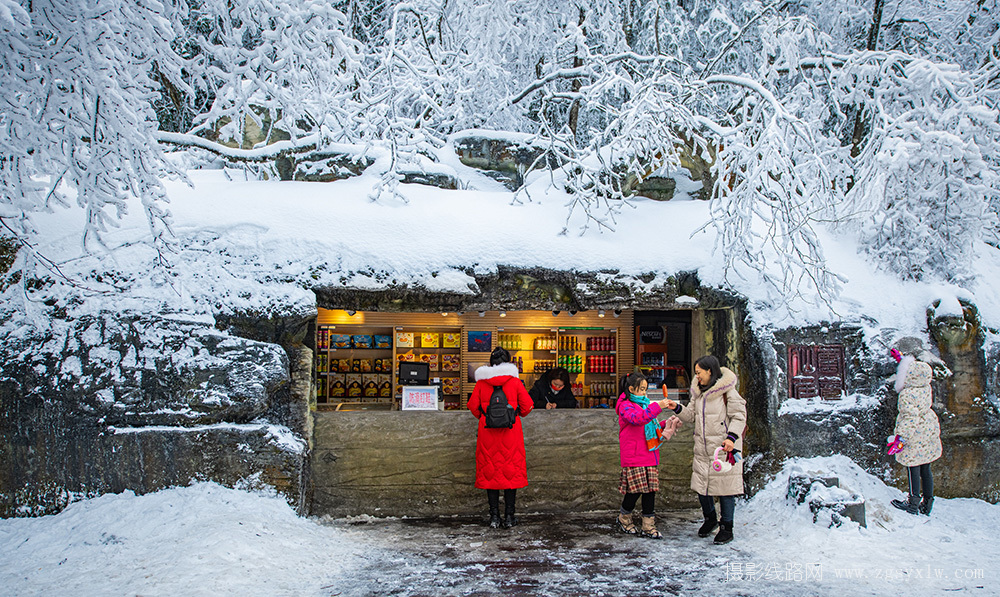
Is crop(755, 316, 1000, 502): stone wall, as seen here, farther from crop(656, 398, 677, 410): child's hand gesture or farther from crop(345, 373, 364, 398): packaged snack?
crop(345, 373, 364, 398): packaged snack

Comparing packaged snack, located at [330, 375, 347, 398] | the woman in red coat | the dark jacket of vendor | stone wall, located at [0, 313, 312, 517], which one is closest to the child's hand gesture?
the woman in red coat

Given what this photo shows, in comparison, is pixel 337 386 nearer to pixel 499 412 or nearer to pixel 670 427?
pixel 499 412

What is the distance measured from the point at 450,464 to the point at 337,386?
11.2 feet

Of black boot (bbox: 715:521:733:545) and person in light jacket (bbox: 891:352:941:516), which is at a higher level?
person in light jacket (bbox: 891:352:941:516)

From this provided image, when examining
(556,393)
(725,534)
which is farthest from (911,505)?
(556,393)

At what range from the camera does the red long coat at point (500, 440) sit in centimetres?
496

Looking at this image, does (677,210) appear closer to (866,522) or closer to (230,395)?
(866,522)

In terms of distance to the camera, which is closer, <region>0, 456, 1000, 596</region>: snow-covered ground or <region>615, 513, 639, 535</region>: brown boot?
<region>0, 456, 1000, 596</region>: snow-covered ground

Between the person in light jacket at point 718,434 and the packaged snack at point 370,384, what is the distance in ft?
16.8

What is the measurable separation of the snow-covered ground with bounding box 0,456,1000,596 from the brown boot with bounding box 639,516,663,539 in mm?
104

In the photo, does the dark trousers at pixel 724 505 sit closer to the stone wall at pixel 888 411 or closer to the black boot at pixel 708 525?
the black boot at pixel 708 525

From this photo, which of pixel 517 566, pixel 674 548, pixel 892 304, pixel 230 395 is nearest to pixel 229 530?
pixel 230 395

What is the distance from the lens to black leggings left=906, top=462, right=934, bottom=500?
5.23 metres

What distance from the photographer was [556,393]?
6.83 metres
